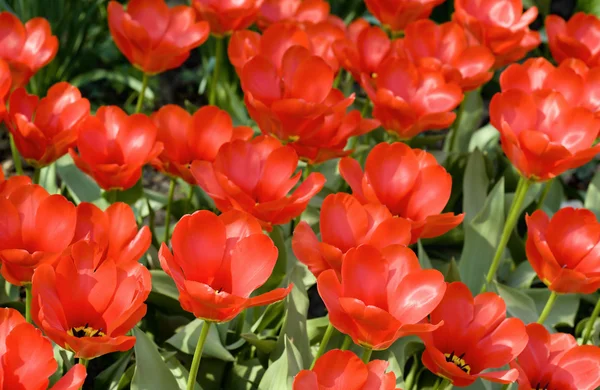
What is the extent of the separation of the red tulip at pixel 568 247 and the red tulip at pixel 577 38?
0.79m

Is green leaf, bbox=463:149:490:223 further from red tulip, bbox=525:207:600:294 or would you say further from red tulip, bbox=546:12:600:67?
red tulip, bbox=525:207:600:294

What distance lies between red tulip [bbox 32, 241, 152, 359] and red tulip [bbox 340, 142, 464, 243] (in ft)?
1.47

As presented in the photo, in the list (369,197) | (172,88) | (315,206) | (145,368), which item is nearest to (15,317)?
(145,368)

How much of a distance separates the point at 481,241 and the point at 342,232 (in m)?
0.68

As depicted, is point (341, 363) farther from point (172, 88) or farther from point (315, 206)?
point (172, 88)

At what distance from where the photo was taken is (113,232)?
1.21 m

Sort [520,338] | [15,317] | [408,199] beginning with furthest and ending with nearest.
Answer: [408,199], [520,338], [15,317]

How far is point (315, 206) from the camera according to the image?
1.90m

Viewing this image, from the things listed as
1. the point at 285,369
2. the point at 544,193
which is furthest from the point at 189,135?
the point at 544,193

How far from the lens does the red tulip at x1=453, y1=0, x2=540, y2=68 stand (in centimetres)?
197

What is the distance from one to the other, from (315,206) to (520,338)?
83 cm

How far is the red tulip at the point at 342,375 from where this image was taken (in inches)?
38.8

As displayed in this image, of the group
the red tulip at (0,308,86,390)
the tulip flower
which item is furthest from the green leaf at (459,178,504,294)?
the red tulip at (0,308,86,390)

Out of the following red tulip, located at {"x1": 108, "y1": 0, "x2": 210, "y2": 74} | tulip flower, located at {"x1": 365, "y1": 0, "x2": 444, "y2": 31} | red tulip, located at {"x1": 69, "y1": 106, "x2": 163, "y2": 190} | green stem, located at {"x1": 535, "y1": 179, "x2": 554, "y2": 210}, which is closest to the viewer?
red tulip, located at {"x1": 69, "y1": 106, "x2": 163, "y2": 190}
